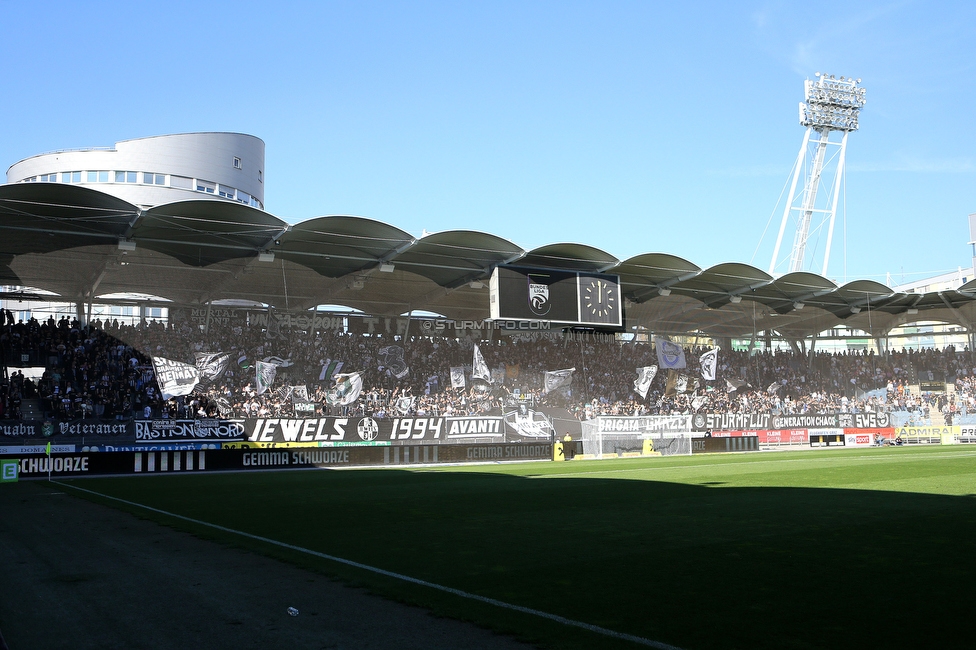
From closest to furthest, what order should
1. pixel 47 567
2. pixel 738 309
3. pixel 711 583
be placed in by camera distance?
pixel 711 583, pixel 47 567, pixel 738 309

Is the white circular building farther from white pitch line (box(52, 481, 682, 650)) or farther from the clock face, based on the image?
white pitch line (box(52, 481, 682, 650))

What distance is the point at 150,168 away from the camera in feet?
234

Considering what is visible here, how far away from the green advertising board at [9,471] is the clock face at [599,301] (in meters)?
25.2

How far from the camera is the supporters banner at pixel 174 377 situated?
3631 cm

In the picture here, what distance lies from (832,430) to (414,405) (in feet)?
82.0

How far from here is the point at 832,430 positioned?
155 feet

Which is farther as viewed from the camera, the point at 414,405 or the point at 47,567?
the point at 414,405

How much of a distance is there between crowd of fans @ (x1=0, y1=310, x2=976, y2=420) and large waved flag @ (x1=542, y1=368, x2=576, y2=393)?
0.96ft

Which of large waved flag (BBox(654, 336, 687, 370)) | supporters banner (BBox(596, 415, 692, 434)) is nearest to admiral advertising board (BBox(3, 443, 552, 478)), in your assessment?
supporters banner (BBox(596, 415, 692, 434))

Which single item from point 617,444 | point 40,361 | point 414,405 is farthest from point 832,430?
point 40,361

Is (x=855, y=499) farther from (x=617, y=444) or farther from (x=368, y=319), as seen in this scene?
(x=368, y=319)

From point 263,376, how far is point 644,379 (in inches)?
900

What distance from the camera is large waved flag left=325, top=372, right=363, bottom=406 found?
129ft

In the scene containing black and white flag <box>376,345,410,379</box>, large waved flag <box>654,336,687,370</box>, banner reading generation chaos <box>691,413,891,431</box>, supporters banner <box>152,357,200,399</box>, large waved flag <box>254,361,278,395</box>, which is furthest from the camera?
large waved flag <box>654,336,687,370</box>
